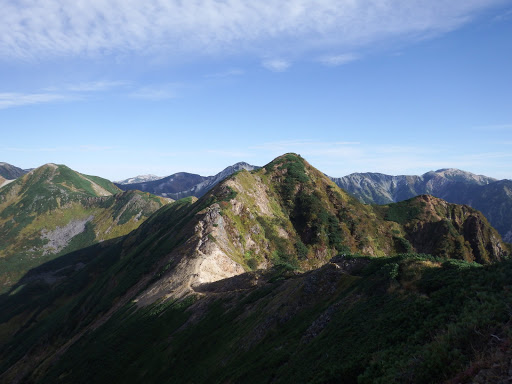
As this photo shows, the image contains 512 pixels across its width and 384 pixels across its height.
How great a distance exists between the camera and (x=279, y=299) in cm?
3541

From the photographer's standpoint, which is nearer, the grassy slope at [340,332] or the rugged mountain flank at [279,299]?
the grassy slope at [340,332]

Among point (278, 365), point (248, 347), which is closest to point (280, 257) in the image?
point (248, 347)

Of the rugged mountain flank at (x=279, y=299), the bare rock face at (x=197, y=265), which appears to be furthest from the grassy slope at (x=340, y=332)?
the bare rock face at (x=197, y=265)

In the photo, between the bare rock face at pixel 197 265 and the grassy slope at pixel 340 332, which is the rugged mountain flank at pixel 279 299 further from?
the bare rock face at pixel 197 265

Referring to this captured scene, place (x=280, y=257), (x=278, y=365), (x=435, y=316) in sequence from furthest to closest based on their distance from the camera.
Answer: (x=280, y=257)
(x=278, y=365)
(x=435, y=316)

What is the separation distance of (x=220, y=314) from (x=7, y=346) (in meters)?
96.9

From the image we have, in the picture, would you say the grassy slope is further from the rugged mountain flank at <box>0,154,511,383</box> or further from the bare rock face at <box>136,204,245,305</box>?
the bare rock face at <box>136,204,245,305</box>

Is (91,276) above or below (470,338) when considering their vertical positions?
below

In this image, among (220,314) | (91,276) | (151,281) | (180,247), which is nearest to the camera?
(220,314)

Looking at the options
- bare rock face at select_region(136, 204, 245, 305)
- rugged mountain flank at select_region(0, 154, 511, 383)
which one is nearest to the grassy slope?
rugged mountain flank at select_region(0, 154, 511, 383)

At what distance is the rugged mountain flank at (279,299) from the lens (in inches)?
742

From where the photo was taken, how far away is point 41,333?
86.1 metres

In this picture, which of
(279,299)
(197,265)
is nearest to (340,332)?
(279,299)

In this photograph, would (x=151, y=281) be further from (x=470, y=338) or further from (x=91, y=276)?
(x=91, y=276)
